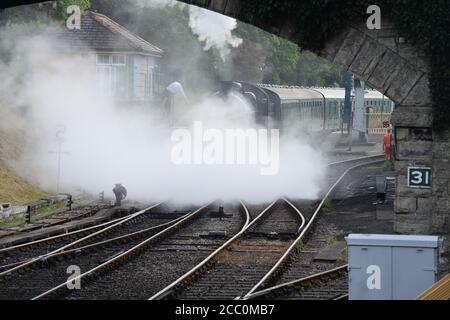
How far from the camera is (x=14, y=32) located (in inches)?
1361

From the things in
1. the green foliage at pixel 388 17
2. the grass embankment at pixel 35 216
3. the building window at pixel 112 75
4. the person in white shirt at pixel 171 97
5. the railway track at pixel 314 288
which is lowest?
the railway track at pixel 314 288

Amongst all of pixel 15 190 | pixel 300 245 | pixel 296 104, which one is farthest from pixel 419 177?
pixel 296 104

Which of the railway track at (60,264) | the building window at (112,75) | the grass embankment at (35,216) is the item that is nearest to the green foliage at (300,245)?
the railway track at (60,264)

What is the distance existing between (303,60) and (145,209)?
45.3 meters

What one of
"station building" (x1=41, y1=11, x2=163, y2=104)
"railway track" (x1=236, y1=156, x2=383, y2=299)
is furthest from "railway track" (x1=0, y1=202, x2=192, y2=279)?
"station building" (x1=41, y1=11, x2=163, y2=104)

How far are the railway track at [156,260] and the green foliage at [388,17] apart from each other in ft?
13.3

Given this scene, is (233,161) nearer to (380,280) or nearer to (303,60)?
(380,280)

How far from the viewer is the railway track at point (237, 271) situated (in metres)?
14.2

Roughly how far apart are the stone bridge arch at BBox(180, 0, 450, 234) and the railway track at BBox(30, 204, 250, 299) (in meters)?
3.75

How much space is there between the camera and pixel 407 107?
13.9m

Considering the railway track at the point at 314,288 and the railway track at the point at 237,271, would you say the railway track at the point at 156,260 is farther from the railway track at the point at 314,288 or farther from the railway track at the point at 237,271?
the railway track at the point at 314,288

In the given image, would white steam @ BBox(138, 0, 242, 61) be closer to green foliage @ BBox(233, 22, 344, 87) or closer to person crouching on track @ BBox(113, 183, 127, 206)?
green foliage @ BBox(233, 22, 344, 87)

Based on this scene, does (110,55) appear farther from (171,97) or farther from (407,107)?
(407,107)

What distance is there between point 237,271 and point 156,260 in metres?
1.73
